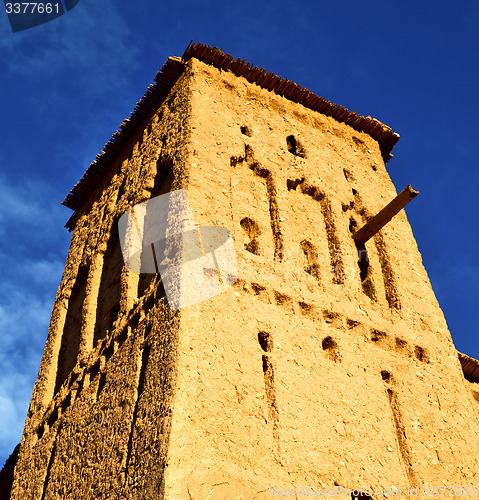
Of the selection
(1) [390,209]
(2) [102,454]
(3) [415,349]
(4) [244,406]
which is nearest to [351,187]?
(1) [390,209]

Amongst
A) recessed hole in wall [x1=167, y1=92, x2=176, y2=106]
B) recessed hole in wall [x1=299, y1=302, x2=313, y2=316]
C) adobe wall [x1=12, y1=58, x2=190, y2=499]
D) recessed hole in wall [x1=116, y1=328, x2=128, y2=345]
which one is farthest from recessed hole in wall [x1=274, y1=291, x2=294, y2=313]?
recessed hole in wall [x1=167, y1=92, x2=176, y2=106]

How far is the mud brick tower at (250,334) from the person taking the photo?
7395mm

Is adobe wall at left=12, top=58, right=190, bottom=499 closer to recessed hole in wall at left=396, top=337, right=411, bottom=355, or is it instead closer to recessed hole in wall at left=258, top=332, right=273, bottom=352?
recessed hole in wall at left=258, top=332, right=273, bottom=352

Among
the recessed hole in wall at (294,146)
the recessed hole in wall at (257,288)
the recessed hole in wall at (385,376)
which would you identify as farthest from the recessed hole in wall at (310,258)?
the recessed hole in wall at (294,146)

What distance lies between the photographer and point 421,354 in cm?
996

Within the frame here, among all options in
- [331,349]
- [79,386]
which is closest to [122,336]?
[79,386]

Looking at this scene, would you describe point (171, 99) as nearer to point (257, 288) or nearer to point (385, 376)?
point (257, 288)

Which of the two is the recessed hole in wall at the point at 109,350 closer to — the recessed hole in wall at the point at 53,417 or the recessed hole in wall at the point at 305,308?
the recessed hole in wall at the point at 53,417

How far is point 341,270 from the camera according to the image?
10.3 m

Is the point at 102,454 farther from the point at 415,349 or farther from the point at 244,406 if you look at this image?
the point at 415,349

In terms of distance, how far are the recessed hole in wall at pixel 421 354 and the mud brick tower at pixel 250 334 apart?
0.03 metres

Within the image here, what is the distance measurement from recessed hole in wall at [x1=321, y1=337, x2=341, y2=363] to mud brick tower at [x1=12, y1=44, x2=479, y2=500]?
0.02 m

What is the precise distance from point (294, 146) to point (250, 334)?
4445 mm

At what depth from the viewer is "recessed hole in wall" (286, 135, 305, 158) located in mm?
11560
